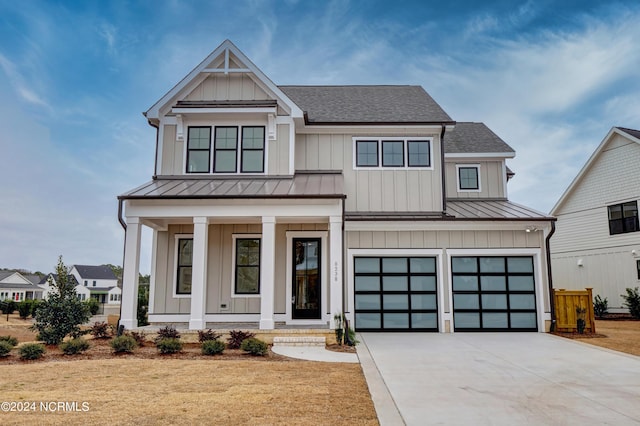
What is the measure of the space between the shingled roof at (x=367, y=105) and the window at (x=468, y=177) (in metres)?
2.79

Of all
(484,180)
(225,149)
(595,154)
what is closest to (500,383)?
(225,149)

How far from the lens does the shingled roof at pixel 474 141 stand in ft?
53.6

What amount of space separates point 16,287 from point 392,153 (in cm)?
5522

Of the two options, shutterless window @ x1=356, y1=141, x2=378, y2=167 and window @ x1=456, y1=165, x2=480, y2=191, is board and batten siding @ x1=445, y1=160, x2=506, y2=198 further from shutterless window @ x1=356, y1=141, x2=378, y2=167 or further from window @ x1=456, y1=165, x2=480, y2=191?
shutterless window @ x1=356, y1=141, x2=378, y2=167

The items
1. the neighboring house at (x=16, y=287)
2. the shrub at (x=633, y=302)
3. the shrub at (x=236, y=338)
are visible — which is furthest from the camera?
the neighboring house at (x=16, y=287)

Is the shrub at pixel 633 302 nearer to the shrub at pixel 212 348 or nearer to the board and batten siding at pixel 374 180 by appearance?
the board and batten siding at pixel 374 180

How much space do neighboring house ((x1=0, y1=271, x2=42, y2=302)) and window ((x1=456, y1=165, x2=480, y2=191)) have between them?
54102 mm

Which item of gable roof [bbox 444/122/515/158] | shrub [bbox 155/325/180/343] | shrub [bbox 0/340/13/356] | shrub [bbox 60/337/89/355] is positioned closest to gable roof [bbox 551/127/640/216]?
gable roof [bbox 444/122/515/158]

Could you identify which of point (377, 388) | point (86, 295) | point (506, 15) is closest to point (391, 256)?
point (377, 388)

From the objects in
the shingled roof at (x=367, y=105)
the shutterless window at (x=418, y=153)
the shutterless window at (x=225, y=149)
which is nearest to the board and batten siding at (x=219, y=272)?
the shutterless window at (x=225, y=149)

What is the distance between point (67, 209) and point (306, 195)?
15241 mm

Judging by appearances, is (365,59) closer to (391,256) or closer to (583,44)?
(583,44)

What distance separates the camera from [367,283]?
42.6ft

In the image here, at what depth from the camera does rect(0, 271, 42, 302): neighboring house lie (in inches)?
1994
